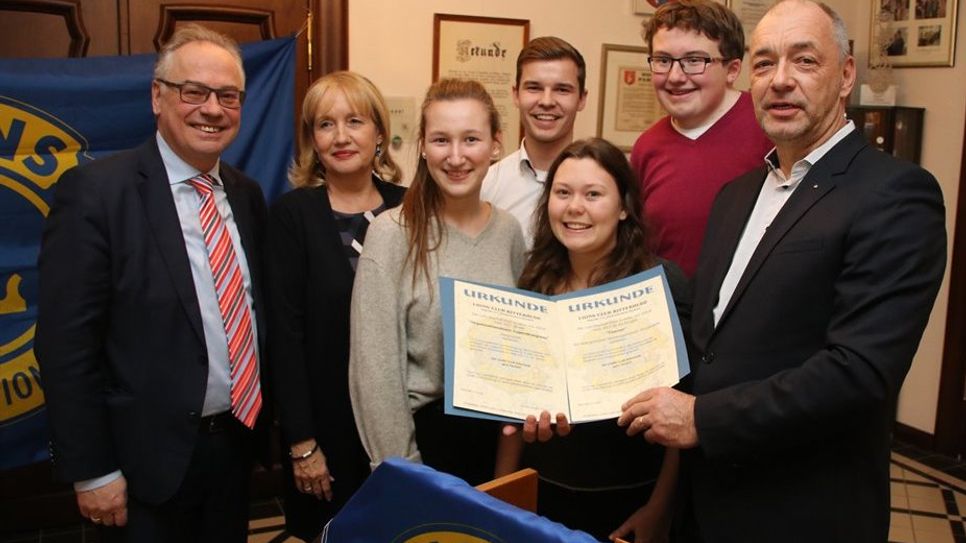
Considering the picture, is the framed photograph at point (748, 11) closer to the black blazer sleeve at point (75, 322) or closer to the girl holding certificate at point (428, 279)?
the girl holding certificate at point (428, 279)

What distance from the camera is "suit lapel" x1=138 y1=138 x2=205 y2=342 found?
5.99 feet

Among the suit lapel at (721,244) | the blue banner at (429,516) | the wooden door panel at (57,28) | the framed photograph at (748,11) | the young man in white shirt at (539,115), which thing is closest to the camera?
the blue banner at (429,516)

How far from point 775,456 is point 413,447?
0.77 m

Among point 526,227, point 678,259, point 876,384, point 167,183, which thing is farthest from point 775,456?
point 167,183

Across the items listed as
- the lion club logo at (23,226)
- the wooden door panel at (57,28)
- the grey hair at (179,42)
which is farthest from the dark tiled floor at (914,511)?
the grey hair at (179,42)

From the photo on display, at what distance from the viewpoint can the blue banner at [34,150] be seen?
8.41ft

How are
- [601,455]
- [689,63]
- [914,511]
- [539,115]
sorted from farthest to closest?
[914,511]
[539,115]
[689,63]
[601,455]

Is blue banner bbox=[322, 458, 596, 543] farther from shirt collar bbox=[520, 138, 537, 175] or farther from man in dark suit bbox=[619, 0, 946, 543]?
shirt collar bbox=[520, 138, 537, 175]

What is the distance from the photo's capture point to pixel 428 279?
1812 millimetres

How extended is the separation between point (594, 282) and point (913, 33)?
3260 millimetres

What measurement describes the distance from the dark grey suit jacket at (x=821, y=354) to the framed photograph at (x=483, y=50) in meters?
2.25

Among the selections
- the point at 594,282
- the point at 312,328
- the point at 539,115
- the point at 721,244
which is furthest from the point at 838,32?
the point at 312,328

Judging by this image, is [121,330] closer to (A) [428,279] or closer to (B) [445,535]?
(A) [428,279]

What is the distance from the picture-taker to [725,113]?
224 centimetres
